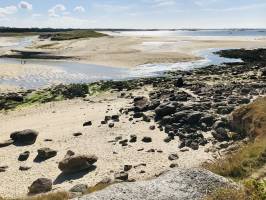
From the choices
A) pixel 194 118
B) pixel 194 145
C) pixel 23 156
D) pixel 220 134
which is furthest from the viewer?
pixel 194 118

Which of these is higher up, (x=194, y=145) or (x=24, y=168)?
(x=194, y=145)

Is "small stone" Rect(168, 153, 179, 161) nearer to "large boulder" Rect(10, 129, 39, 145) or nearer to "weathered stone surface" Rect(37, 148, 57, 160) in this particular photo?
"weathered stone surface" Rect(37, 148, 57, 160)

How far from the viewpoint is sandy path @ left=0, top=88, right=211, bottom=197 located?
21.2 meters

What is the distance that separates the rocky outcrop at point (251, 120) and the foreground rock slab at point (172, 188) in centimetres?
931

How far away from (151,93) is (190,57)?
40.5m

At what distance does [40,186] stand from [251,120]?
447 inches

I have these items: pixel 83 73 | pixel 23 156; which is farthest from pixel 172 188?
pixel 83 73

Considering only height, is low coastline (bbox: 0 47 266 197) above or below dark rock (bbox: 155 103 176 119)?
below

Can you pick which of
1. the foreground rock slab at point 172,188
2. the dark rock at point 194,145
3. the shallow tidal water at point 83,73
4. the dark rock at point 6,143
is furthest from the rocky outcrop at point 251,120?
the shallow tidal water at point 83,73

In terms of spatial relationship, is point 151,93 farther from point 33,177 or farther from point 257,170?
point 257,170

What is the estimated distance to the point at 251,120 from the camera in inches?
939

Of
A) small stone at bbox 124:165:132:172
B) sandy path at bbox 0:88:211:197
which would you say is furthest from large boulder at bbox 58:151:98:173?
small stone at bbox 124:165:132:172

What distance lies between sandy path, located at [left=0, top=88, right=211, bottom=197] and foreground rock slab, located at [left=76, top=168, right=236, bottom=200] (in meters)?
7.40

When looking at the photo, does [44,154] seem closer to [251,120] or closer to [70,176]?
[70,176]
